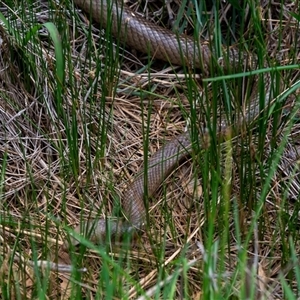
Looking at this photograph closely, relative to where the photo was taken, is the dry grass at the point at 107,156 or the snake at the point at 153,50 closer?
the dry grass at the point at 107,156

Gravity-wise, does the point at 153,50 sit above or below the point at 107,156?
above

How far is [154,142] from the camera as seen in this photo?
345 cm

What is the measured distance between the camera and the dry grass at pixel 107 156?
8.81ft

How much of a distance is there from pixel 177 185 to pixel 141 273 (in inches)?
27.1

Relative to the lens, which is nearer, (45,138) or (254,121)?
(254,121)

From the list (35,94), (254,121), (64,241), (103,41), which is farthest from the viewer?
(103,41)

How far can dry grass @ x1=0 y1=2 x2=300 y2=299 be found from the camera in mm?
2686

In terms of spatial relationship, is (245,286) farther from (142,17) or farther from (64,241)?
(142,17)

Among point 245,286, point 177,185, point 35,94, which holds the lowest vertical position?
point 177,185

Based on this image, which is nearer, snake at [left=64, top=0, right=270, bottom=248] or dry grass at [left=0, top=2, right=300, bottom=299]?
dry grass at [left=0, top=2, right=300, bottom=299]

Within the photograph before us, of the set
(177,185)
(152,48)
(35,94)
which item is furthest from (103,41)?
(177,185)

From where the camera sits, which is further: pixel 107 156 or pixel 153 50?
pixel 153 50

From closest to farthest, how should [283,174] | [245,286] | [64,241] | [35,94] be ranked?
[245,286], [64,241], [283,174], [35,94]

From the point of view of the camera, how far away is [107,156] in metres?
3.27
